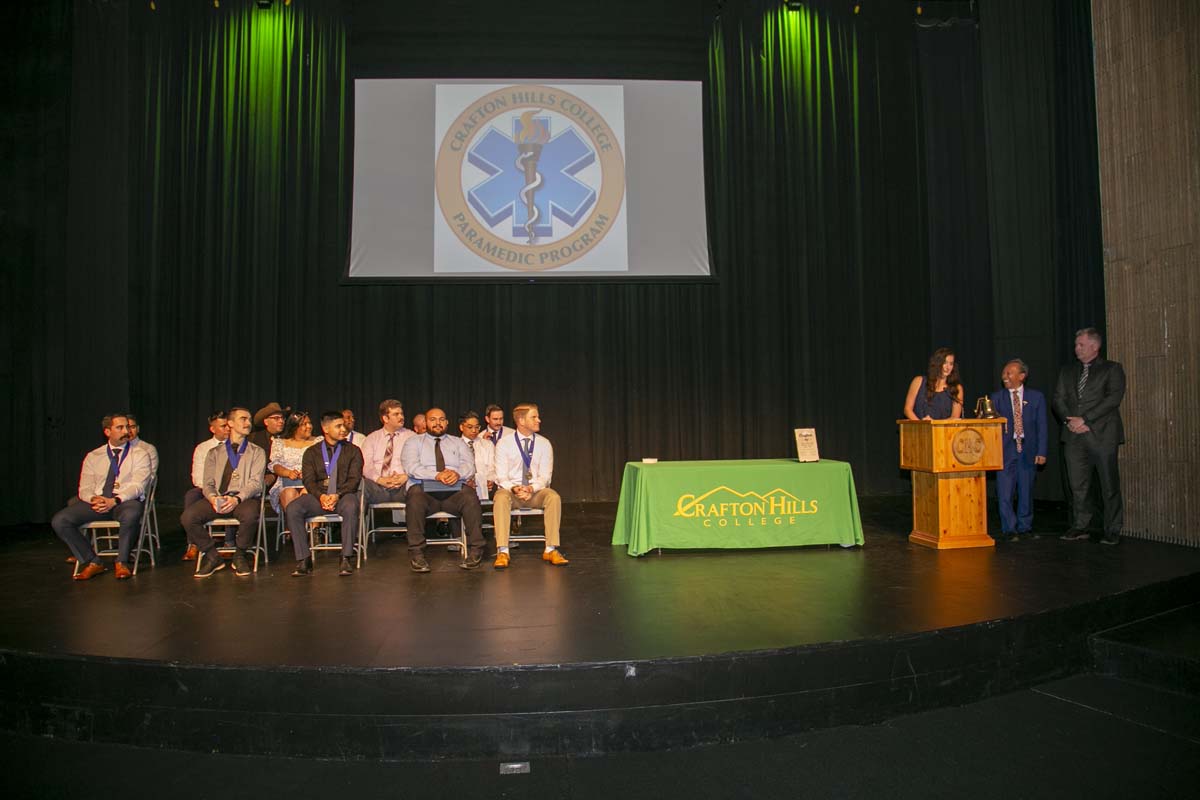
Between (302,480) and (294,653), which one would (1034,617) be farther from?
(302,480)

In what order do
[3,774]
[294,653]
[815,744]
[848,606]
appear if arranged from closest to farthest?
[3,774] < [815,744] < [294,653] < [848,606]

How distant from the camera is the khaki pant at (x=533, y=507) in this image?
4699 millimetres

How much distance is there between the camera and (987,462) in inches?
193

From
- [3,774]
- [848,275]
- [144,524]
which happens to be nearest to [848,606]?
[3,774]

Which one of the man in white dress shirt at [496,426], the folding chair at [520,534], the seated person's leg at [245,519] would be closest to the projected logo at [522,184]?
the man in white dress shirt at [496,426]

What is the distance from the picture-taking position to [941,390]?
5.29 metres

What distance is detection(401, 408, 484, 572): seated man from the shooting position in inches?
182

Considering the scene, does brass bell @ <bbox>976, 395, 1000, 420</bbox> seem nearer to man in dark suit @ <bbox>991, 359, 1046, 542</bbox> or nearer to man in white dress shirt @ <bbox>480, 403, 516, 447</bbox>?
man in dark suit @ <bbox>991, 359, 1046, 542</bbox>

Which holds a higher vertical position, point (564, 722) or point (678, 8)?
point (678, 8)

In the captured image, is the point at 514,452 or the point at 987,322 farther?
the point at 987,322

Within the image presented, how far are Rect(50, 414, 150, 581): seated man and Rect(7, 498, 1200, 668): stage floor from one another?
17 cm

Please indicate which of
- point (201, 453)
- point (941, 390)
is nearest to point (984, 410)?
point (941, 390)

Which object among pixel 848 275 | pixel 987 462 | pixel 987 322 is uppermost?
pixel 848 275

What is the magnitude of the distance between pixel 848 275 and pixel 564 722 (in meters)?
6.76
